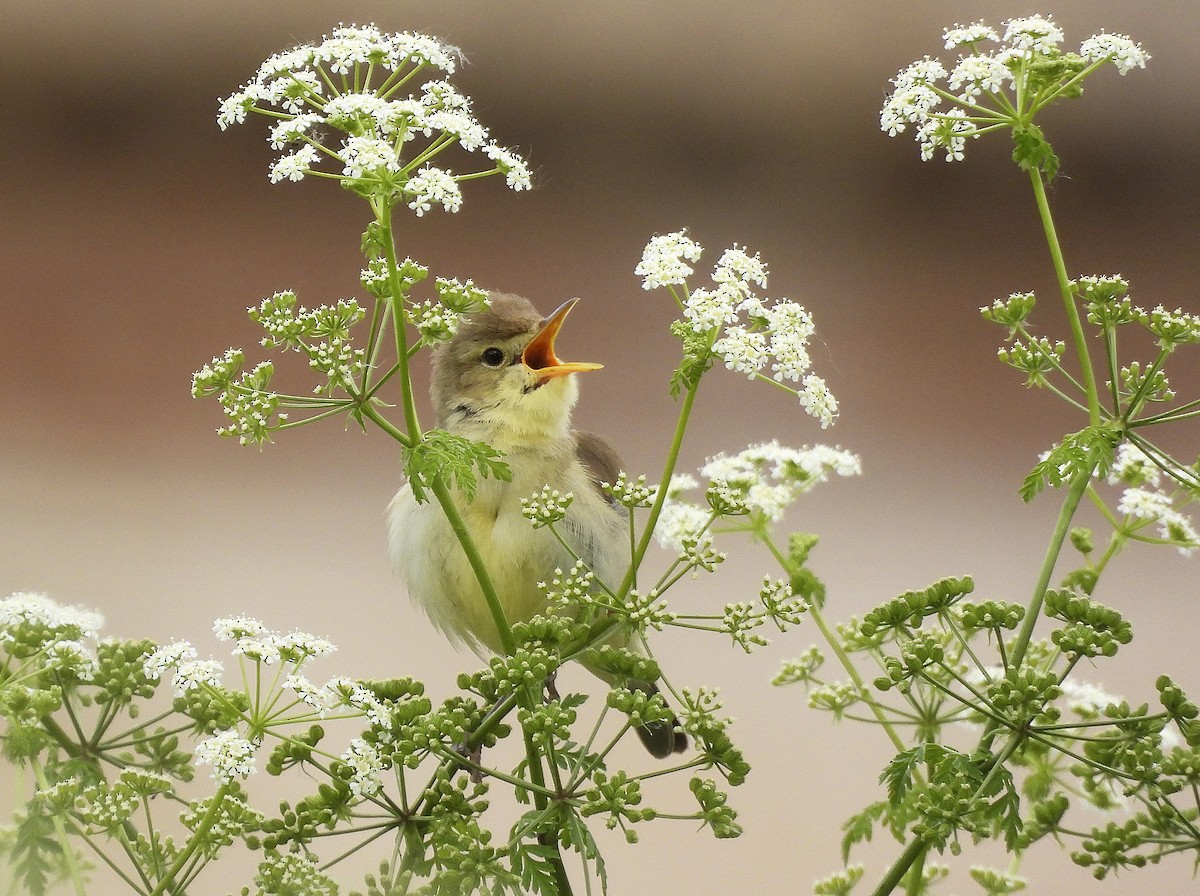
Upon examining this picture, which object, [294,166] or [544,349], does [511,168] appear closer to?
[294,166]

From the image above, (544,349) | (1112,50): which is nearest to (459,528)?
(1112,50)

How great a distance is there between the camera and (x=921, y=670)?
0.52 m

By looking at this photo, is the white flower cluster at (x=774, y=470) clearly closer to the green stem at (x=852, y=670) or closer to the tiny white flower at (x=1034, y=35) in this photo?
the green stem at (x=852, y=670)

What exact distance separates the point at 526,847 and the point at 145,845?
17cm

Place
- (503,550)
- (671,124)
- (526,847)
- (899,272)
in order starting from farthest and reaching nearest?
(899,272)
(671,124)
(503,550)
(526,847)

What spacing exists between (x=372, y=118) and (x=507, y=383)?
1.75 ft

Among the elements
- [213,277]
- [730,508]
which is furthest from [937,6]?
[730,508]

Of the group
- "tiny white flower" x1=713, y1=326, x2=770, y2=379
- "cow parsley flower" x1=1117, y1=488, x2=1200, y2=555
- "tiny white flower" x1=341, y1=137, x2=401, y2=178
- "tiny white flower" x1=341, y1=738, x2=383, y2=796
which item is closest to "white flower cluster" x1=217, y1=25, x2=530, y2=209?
"tiny white flower" x1=341, y1=137, x2=401, y2=178

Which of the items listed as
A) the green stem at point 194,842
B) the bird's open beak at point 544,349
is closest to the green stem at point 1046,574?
the green stem at point 194,842

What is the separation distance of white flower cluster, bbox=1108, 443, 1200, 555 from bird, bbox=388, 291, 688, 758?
366 mm

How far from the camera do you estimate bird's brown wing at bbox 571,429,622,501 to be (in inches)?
41.0

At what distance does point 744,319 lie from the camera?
21.7 inches

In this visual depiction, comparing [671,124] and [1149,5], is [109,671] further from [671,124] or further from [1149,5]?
[1149,5]

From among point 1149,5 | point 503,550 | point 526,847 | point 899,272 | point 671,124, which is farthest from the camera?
point 899,272
